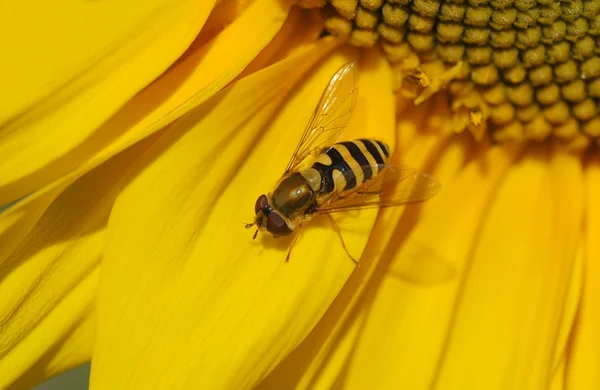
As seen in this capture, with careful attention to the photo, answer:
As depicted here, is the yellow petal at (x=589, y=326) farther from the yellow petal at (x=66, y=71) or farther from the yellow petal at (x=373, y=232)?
the yellow petal at (x=66, y=71)

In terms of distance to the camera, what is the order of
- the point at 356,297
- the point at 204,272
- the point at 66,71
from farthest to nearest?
1. the point at 356,297
2. the point at 204,272
3. the point at 66,71

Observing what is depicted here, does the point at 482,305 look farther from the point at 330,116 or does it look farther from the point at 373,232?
the point at 330,116

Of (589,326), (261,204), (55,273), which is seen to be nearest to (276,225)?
(261,204)

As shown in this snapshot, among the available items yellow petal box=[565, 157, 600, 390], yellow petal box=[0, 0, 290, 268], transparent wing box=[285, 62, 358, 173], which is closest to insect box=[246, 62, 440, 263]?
transparent wing box=[285, 62, 358, 173]

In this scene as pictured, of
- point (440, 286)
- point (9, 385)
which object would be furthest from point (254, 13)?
point (9, 385)

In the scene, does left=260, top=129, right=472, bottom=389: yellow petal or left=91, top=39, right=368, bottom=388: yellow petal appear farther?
left=260, top=129, right=472, bottom=389: yellow petal

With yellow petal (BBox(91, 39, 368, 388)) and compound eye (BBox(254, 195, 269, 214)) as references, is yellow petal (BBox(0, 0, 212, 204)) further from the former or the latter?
compound eye (BBox(254, 195, 269, 214))
